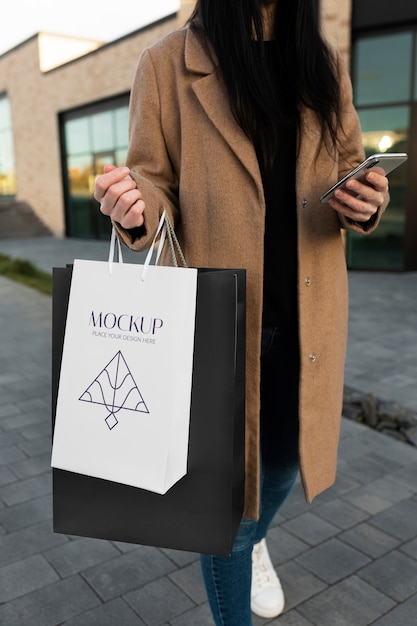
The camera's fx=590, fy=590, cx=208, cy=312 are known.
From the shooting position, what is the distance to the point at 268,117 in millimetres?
1521

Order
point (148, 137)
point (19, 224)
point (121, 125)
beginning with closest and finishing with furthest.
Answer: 1. point (148, 137)
2. point (121, 125)
3. point (19, 224)

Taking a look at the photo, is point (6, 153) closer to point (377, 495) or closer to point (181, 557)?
point (377, 495)

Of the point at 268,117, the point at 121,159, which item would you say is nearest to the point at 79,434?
the point at 268,117

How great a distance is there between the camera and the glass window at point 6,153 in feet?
74.4

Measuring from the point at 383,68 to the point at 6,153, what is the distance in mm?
17874

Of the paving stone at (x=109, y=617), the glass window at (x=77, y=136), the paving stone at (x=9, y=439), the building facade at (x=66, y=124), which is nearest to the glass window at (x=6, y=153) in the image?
the building facade at (x=66, y=124)

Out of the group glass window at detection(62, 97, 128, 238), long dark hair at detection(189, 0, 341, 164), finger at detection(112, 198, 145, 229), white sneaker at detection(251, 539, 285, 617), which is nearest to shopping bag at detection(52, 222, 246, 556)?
finger at detection(112, 198, 145, 229)

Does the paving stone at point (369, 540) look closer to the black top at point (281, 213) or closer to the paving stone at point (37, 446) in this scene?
the black top at point (281, 213)

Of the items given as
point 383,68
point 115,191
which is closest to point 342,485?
point 115,191

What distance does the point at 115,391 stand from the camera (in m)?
1.27

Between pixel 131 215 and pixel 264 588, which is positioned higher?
pixel 131 215

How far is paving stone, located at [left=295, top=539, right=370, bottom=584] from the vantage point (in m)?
2.43

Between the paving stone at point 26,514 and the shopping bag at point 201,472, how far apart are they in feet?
5.21

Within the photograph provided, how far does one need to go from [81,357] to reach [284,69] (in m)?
0.94
